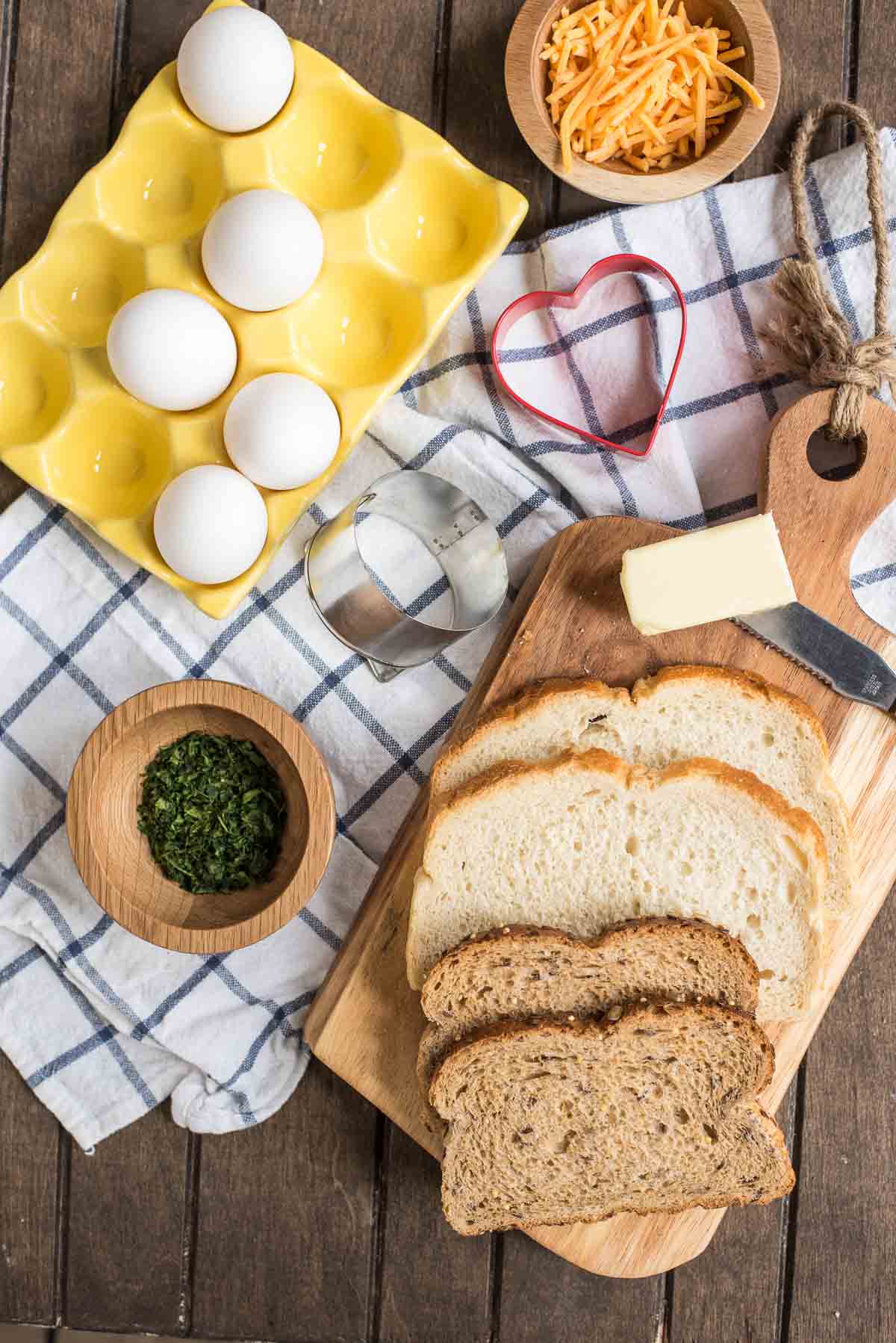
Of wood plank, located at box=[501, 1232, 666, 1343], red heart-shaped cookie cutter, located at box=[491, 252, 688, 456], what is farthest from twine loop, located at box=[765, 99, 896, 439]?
wood plank, located at box=[501, 1232, 666, 1343]

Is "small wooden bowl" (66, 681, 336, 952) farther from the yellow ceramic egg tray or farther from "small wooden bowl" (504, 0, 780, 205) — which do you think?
"small wooden bowl" (504, 0, 780, 205)

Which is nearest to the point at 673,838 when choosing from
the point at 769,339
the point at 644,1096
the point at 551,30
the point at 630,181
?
the point at 644,1096

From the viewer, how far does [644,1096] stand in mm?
1253

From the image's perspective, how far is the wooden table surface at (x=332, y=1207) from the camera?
1.42m

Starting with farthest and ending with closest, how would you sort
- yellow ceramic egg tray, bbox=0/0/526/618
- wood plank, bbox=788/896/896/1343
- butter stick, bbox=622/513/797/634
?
wood plank, bbox=788/896/896/1343, yellow ceramic egg tray, bbox=0/0/526/618, butter stick, bbox=622/513/797/634

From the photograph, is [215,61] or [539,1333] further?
[539,1333]

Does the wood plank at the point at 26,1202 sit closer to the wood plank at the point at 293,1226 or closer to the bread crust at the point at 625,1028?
the wood plank at the point at 293,1226

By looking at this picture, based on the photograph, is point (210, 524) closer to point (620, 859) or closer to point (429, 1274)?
point (620, 859)

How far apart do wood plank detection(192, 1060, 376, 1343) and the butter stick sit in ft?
2.59

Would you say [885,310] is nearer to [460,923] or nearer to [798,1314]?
[460,923]

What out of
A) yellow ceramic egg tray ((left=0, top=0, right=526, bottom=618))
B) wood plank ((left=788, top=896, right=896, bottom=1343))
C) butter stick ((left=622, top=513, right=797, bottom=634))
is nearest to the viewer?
butter stick ((left=622, top=513, right=797, bottom=634))

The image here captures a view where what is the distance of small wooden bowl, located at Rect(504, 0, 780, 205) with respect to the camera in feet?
4.16

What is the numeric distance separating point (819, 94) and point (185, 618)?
110cm

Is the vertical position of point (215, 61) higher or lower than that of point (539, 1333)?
higher
